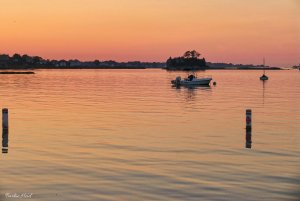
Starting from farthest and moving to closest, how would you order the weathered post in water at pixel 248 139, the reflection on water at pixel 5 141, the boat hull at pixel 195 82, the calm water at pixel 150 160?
the boat hull at pixel 195 82, the weathered post in water at pixel 248 139, the reflection on water at pixel 5 141, the calm water at pixel 150 160

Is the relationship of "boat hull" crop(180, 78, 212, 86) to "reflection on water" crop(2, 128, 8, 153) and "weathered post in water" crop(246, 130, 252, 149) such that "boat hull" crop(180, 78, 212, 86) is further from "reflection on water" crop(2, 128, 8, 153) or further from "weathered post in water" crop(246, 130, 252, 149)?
"reflection on water" crop(2, 128, 8, 153)

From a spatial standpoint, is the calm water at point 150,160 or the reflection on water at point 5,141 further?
the reflection on water at point 5,141

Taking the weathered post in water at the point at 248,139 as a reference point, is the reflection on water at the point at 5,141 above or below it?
above

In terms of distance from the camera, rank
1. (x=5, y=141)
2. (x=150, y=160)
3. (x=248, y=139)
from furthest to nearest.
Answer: (x=248, y=139) < (x=5, y=141) < (x=150, y=160)

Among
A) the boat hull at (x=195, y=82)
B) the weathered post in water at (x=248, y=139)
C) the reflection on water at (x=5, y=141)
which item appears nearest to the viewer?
the reflection on water at (x=5, y=141)

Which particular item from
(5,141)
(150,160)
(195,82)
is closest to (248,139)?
(150,160)

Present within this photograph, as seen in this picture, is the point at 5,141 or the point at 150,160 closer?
the point at 150,160

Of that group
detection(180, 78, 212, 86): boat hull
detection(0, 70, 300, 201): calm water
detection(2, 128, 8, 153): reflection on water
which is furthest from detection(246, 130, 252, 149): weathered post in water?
detection(180, 78, 212, 86): boat hull

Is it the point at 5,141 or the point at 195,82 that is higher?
the point at 195,82

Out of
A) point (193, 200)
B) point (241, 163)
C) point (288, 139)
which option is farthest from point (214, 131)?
point (193, 200)

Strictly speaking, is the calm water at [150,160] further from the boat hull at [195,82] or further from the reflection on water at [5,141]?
the boat hull at [195,82]

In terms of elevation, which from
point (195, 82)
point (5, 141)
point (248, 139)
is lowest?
point (248, 139)

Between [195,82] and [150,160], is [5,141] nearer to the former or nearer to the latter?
[150,160]

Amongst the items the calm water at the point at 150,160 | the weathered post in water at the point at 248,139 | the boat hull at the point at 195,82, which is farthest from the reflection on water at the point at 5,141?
the boat hull at the point at 195,82
